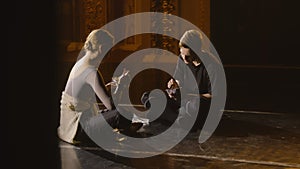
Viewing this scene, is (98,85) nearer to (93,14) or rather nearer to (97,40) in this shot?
(97,40)

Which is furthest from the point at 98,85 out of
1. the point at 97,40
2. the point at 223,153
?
the point at 223,153

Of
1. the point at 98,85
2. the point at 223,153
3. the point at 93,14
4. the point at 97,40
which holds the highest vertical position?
the point at 97,40

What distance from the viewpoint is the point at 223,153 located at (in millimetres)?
4930

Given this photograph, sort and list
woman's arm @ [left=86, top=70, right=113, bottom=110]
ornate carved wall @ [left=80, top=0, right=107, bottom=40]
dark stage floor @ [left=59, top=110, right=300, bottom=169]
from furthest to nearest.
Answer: ornate carved wall @ [left=80, top=0, right=107, bottom=40], woman's arm @ [left=86, top=70, right=113, bottom=110], dark stage floor @ [left=59, top=110, right=300, bottom=169]

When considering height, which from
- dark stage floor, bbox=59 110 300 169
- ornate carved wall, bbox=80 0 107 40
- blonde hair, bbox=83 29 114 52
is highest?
blonde hair, bbox=83 29 114 52

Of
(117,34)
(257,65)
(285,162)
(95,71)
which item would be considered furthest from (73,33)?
(285,162)

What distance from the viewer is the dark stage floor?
457 centimetres

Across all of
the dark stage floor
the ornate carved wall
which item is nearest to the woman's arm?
the dark stage floor

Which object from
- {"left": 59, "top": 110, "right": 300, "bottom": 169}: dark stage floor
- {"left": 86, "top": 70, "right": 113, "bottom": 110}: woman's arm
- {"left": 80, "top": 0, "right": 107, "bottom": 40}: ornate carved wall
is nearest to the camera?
{"left": 59, "top": 110, "right": 300, "bottom": 169}: dark stage floor

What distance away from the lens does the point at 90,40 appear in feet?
16.1

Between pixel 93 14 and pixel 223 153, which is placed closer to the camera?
pixel 223 153

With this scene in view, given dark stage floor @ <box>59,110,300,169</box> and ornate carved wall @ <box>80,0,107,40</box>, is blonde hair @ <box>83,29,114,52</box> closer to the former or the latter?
dark stage floor @ <box>59,110,300,169</box>

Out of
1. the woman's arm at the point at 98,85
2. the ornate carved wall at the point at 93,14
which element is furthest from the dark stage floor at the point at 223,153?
the ornate carved wall at the point at 93,14

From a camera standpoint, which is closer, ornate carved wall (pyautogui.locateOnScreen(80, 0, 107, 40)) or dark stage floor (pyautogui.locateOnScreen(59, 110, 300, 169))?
dark stage floor (pyautogui.locateOnScreen(59, 110, 300, 169))
